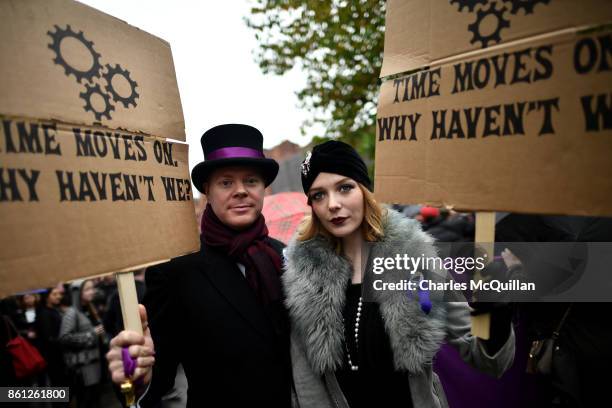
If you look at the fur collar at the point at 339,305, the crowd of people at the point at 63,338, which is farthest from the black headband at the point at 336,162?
the crowd of people at the point at 63,338

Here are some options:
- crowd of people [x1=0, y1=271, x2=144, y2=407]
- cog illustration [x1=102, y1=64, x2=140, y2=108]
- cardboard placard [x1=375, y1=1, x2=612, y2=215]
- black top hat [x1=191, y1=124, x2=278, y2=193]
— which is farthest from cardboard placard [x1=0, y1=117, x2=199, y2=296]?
crowd of people [x1=0, y1=271, x2=144, y2=407]

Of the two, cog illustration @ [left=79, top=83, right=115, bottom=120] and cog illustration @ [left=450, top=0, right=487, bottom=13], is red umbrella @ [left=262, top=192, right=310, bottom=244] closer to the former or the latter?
cog illustration @ [left=79, top=83, right=115, bottom=120]

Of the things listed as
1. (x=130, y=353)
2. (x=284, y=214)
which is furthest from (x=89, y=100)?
(x=284, y=214)

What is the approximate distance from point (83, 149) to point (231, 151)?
97 centimetres

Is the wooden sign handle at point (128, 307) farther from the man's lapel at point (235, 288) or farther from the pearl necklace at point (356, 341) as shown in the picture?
the pearl necklace at point (356, 341)

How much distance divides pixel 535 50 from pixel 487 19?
19 centimetres

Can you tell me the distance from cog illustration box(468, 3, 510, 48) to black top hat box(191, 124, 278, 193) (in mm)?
1275

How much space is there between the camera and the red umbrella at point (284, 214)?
3422 mm

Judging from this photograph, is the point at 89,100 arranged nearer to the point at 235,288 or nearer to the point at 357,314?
the point at 235,288

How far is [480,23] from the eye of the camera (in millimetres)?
1234

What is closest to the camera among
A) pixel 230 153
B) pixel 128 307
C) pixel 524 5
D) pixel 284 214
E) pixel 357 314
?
pixel 524 5

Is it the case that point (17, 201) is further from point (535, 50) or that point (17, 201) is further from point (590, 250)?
point (590, 250)

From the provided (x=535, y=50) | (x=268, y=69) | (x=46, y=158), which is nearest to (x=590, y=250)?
(x=535, y=50)

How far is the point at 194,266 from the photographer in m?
2.16
